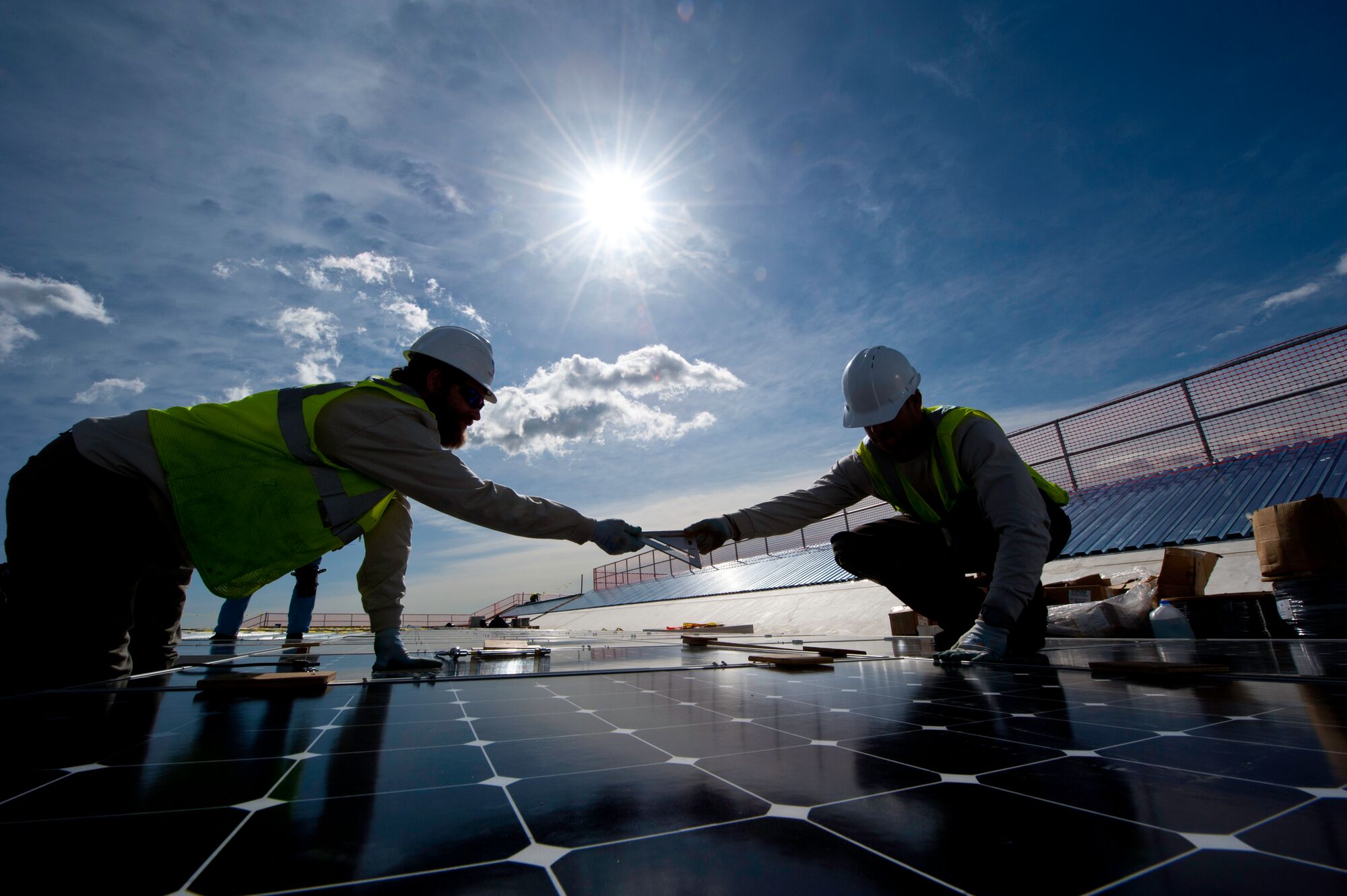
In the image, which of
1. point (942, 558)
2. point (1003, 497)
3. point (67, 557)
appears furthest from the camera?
point (942, 558)

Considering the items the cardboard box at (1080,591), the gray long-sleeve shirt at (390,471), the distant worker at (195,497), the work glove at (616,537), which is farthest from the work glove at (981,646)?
the cardboard box at (1080,591)

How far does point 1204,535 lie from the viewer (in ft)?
28.6

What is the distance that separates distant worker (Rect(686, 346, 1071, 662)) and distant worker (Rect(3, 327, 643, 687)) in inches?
107

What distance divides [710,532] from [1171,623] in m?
4.92

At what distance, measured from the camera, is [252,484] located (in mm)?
2916

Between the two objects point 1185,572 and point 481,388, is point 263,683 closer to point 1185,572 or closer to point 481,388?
point 481,388

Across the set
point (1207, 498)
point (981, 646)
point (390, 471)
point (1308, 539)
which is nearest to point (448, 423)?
point (390, 471)

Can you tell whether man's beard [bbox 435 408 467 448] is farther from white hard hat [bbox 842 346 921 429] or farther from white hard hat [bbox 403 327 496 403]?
white hard hat [bbox 842 346 921 429]

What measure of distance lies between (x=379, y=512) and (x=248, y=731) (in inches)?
76.2

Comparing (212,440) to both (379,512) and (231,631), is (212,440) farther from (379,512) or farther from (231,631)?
(231,631)

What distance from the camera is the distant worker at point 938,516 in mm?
4059

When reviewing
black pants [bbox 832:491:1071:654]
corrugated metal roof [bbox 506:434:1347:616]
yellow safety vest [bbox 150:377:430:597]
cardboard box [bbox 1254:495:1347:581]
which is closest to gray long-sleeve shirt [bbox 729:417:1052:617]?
black pants [bbox 832:491:1071:654]

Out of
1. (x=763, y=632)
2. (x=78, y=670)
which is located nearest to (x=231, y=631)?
(x=78, y=670)

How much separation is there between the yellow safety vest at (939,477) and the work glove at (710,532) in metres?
1.35
